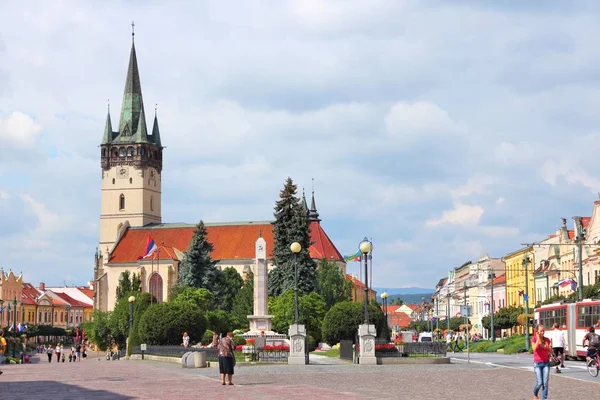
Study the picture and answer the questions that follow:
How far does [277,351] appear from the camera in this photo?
44250mm

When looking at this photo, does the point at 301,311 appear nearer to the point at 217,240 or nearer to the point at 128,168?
the point at 217,240

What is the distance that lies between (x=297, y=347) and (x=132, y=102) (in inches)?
4635

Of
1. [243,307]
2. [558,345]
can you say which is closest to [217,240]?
[243,307]

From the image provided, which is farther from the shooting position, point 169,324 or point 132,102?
point 132,102

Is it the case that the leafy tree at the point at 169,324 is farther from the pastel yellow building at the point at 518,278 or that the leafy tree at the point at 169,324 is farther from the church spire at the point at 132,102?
the church spire at the point at 132,102

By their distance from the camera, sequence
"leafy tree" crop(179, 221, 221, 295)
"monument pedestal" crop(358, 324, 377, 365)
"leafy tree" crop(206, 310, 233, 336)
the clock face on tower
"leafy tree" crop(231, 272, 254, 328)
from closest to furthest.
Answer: "monument pedestal" crop(358, 324, 377, 365)
"leafy tree" crop(206, 310, 233, 336)
"leafy tree" crop(231, 272, 254, 328)
"leafy tree" crop(179, 221, 221, 295)
the clock face on tower

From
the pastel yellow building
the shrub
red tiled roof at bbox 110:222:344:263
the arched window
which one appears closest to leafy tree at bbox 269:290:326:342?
the shrub

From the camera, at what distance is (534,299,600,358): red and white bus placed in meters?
44.3

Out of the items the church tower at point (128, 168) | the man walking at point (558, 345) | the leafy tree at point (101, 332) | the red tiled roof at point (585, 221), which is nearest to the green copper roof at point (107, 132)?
the church tower at point (128, 168)

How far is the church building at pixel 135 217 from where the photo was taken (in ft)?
472

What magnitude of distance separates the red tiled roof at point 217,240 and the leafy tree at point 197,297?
99.7 ft

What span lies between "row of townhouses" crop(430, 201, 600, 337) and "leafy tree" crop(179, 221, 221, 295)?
27.2 m

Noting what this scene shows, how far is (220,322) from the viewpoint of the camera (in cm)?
8919

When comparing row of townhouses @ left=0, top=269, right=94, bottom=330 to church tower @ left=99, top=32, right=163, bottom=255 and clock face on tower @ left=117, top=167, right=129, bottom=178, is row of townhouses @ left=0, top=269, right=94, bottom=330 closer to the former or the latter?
church tower @ left=99, top=32, right=163, bottom=255
